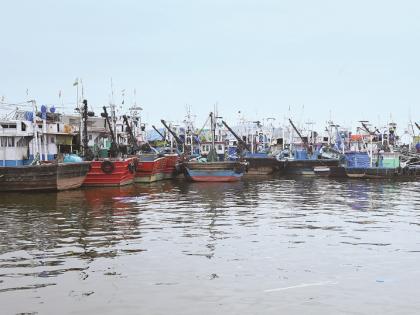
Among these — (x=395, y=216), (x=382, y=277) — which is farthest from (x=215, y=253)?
(x=395, y=216)

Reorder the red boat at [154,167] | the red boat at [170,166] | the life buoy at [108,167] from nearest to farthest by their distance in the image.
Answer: the life buoy at [108,167], the red boat at [154,167], the red boat at [170,166]

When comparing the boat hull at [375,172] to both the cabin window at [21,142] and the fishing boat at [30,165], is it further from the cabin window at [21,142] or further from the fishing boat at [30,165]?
the cabin window at [21,142]

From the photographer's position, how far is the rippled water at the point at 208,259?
29.1 feet

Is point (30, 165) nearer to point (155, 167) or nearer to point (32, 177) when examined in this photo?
point (32, 177)

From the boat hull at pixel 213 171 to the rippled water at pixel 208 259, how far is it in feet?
53.8

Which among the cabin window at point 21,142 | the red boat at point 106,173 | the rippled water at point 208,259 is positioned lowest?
the rippled water at point 208,259

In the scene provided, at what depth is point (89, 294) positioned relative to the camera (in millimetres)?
9320

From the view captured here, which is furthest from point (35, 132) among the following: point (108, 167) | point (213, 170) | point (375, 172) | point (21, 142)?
point (375, 172)

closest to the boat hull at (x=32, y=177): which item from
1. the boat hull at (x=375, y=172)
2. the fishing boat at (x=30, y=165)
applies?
the fishing boat at (x=30, y=165)

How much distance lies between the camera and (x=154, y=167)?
130 ft

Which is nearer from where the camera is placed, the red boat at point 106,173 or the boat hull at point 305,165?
the red boat at point 106,173

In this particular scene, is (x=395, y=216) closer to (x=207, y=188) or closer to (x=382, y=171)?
(x=207, y=188)

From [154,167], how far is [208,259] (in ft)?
90.8

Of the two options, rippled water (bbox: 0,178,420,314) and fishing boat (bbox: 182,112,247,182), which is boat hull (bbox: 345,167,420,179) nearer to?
fishing boat (bbox: 182,112,247,182)
